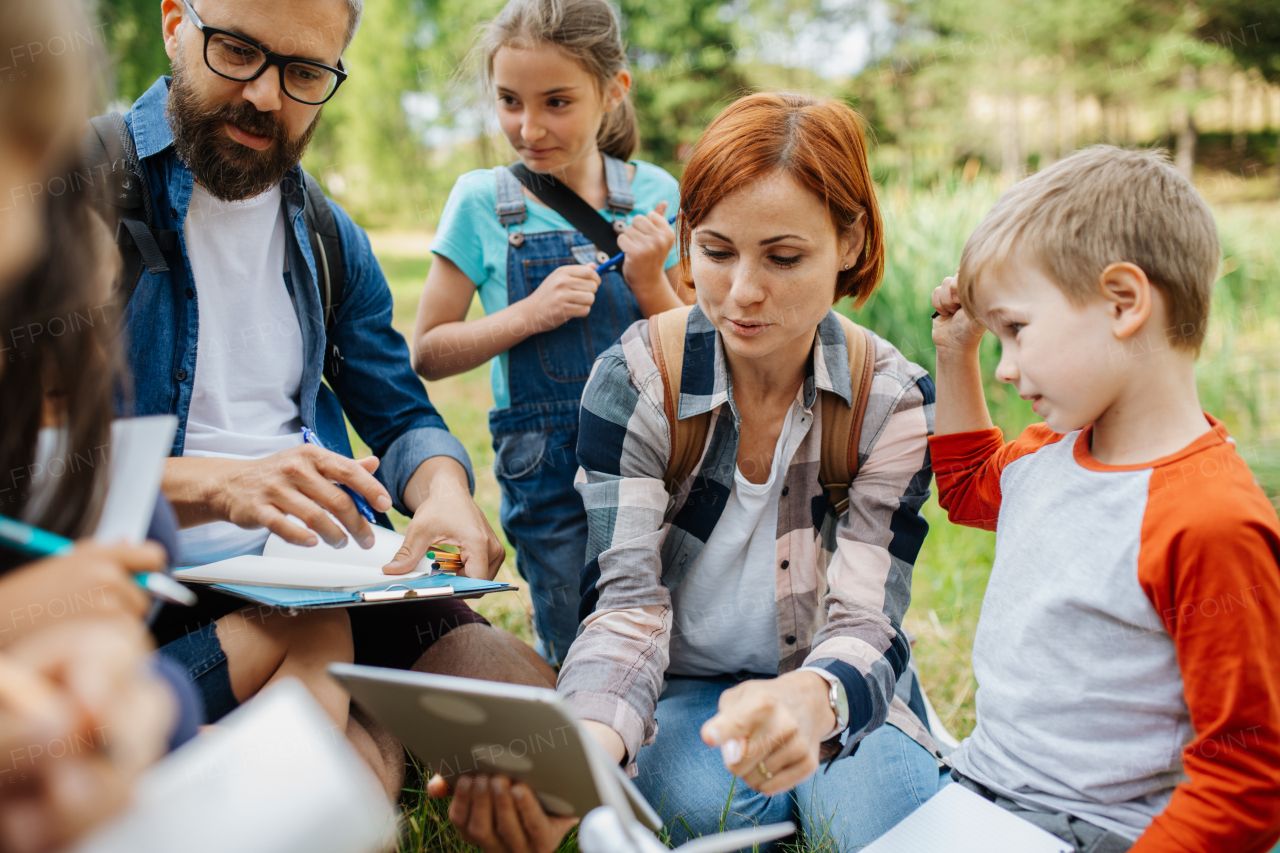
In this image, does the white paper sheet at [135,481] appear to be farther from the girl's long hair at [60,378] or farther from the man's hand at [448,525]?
the man's hand at [448,525]

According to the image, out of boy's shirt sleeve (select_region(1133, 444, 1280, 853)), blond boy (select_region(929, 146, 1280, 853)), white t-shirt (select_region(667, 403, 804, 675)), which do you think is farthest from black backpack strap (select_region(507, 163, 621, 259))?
boy's shirt sleeve (select_region(1133, 444, 1280, 853))

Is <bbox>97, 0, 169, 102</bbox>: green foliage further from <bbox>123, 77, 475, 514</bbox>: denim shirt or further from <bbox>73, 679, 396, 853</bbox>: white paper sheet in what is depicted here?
<bbox>73, 679, 396, 853</bbox>: white paper sheet

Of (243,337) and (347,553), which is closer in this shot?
(347,553)

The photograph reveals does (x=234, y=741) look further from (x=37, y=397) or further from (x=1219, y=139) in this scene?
(x=1219, y=139)

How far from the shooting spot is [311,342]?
7.19 feet

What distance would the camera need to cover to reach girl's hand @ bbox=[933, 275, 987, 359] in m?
1.70

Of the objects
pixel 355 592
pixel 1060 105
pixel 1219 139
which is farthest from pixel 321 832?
pixel 1219 139

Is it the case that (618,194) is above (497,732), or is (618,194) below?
above

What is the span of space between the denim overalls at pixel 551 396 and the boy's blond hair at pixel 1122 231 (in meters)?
1.29

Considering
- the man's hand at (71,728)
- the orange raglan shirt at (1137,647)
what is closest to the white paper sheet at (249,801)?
the man's hand at (71,728)

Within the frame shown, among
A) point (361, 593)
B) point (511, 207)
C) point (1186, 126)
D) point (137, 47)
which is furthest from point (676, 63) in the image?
point (361, 593)

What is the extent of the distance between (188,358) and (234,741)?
141 centimetres

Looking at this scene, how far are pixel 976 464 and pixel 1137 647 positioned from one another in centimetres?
47

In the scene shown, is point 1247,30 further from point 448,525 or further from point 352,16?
point 448,525
